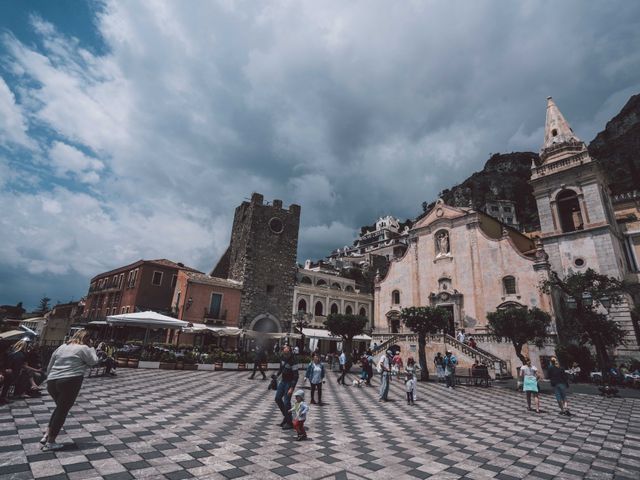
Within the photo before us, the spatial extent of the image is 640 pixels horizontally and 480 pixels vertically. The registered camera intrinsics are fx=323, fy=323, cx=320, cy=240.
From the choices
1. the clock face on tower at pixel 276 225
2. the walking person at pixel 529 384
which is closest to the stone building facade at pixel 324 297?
the clock face on tower at pixel 276 225

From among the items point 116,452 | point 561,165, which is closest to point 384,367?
point 116,452

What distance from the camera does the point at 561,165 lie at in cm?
2848

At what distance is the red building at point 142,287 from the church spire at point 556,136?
36.8 meters

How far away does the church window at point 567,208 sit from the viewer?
90.7 ft

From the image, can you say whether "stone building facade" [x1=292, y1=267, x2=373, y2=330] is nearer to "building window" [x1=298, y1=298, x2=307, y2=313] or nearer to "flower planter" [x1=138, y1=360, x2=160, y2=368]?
"building window" [x1=298, y1=298, x2=307, y2=313]

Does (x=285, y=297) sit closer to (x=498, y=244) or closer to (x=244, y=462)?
(x=498, y=244)

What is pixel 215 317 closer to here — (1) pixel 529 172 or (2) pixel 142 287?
(2) pixel 142 287

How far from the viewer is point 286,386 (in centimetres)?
740

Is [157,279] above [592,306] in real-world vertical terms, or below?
above

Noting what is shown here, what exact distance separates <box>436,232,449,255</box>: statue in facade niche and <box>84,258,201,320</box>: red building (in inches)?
1009

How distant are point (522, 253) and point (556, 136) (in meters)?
11.8

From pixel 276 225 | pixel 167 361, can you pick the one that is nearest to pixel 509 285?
pixel 276 225

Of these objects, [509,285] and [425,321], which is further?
[509,285]

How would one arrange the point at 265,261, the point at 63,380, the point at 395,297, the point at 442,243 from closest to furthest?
1. the point at 63,380
2. the point at 442,243
3. the point at 395,297
4. the point at 265,261
